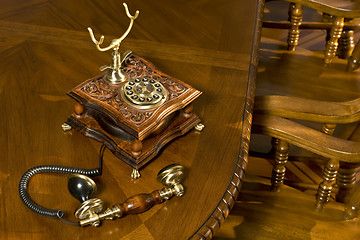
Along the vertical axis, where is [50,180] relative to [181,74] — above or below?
below

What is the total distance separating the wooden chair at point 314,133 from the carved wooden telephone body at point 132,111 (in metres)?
0.32

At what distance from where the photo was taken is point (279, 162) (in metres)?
1.38

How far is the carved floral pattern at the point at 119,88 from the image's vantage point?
102cm

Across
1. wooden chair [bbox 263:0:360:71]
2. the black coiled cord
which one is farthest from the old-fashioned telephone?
wooden chair [bbox 263:0:360:71]

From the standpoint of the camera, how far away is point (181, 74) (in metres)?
1.36

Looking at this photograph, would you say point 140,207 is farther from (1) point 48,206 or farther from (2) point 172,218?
(1) point 48,206

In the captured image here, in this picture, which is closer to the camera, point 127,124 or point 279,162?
point 127,124

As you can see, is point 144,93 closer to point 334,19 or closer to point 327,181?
point 327,181

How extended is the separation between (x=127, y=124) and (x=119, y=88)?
122mm

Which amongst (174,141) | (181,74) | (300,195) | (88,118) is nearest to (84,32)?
(181,74)

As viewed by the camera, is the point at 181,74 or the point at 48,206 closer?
the point at 48,206

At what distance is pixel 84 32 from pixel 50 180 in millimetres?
679

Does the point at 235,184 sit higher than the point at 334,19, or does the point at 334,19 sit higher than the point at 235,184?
the point at 334,19

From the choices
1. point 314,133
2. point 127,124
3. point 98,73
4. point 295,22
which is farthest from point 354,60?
point 127,124
